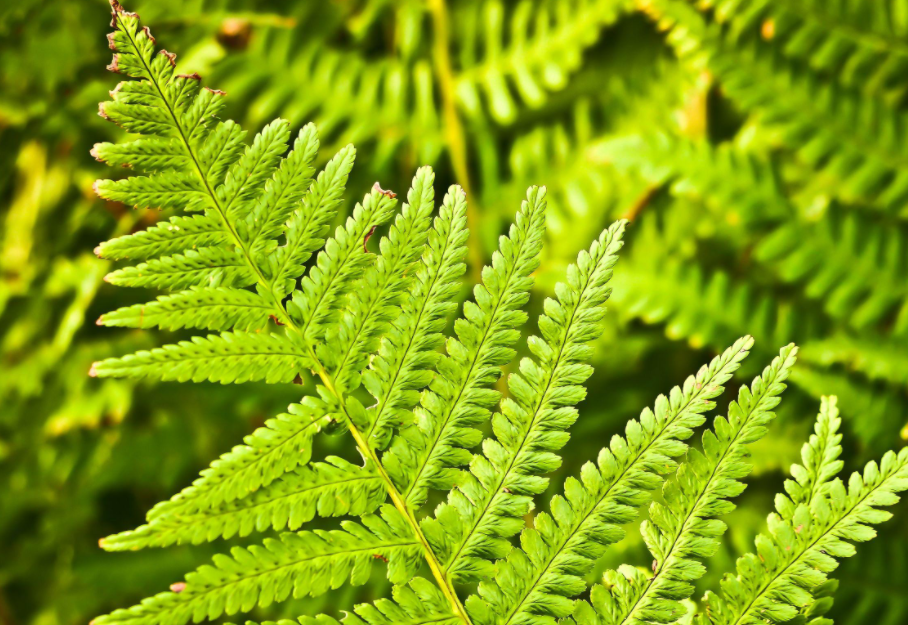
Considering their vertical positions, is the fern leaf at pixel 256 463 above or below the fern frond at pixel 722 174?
below

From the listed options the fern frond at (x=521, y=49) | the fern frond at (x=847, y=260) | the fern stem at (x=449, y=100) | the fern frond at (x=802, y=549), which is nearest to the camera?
the fern frond at (x=802, y=549)

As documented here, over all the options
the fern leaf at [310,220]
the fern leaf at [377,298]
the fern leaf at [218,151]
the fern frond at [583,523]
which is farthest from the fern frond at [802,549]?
A: the fern leaf at [218,151]

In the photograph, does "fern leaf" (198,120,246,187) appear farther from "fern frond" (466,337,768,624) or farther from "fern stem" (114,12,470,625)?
"fern frond" (466,337,768,624)

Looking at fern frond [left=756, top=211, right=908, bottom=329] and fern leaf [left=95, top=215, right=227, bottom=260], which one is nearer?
fern leaf [left=95, top=215, right=227, bottom=260]

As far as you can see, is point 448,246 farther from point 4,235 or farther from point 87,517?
point 4,235

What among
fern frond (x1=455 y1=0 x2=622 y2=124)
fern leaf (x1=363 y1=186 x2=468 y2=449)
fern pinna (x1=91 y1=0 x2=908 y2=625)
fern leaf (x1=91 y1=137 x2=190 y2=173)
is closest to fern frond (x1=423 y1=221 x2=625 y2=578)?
fern pinna (x1=91 y1=0 x2=908 y2=625)

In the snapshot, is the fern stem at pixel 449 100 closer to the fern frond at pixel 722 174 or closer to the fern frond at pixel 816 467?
the fern frond at pixel 722 174
